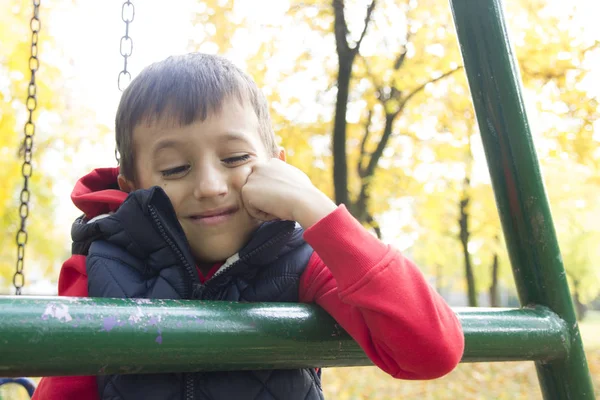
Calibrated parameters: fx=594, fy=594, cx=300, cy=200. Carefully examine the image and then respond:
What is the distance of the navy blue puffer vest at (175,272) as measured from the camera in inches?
36.3

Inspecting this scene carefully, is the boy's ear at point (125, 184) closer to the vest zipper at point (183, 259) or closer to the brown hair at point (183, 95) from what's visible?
the brown hair at point (183, 95)

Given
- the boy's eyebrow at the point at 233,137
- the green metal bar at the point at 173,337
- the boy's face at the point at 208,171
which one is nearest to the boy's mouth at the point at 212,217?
the boy's face at the point at 208,171

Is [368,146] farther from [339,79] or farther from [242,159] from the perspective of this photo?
[242,159]

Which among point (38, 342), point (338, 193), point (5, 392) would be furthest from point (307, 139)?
point (38, 342)

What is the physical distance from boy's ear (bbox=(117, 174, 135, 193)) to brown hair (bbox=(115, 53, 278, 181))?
0.01 metres

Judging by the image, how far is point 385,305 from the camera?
83 cm

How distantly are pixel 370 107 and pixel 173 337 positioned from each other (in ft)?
19.3

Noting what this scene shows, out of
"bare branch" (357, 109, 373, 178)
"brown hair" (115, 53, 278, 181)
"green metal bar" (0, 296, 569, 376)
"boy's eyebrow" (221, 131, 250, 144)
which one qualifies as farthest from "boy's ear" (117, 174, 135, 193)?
"bare branch" (357, 109, 373, 178)

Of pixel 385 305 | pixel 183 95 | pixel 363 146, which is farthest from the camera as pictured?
pixel 363 146

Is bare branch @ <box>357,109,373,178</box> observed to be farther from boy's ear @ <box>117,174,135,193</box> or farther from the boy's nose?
the boy's nose

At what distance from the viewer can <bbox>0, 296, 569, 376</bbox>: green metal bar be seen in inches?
23.9

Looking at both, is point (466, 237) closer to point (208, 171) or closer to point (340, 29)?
point (340, 29)

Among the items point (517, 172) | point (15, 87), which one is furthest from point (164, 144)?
point (15, 87)

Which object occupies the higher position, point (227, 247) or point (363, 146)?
point (363, 146)
